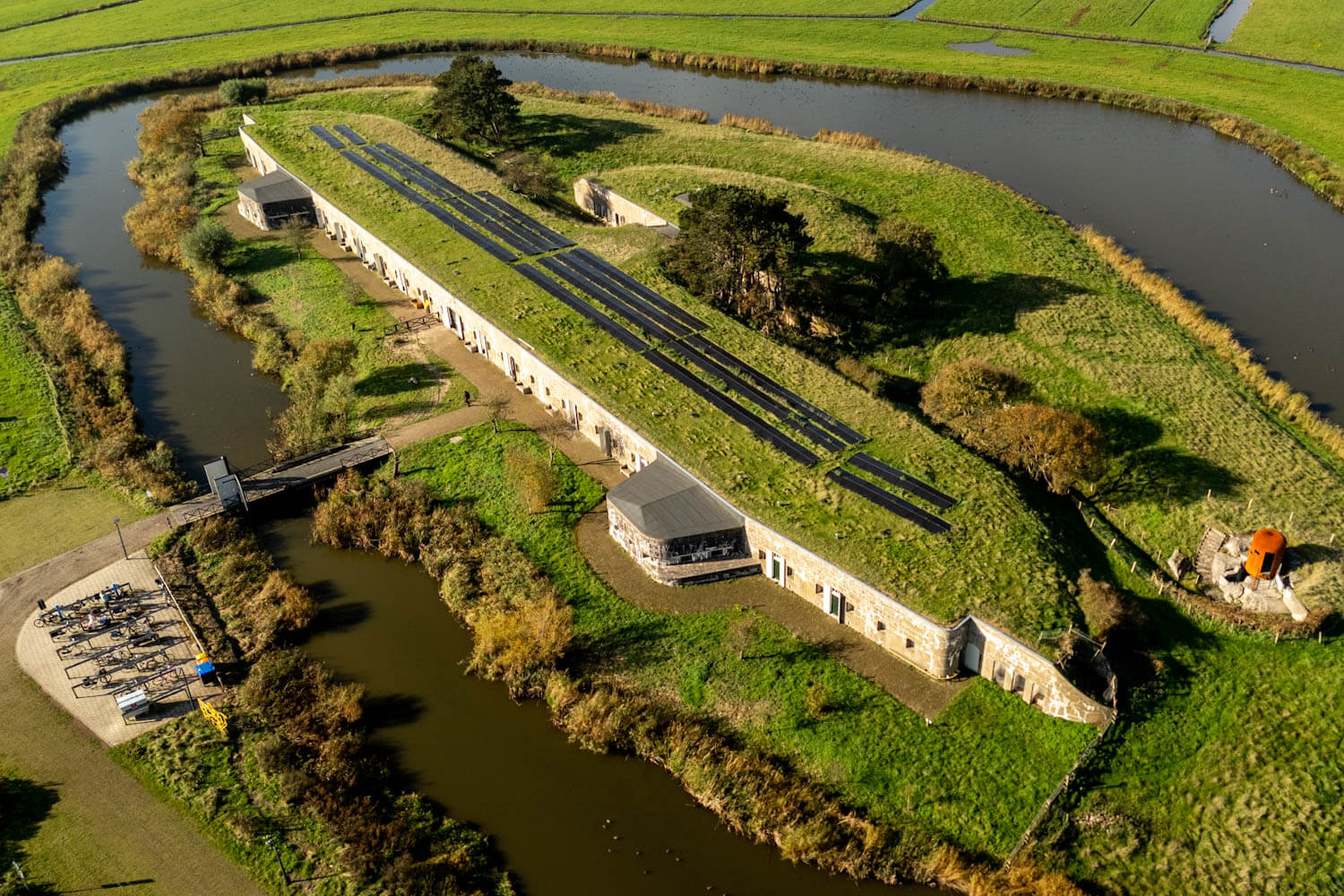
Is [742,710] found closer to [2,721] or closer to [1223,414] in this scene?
[2,721]

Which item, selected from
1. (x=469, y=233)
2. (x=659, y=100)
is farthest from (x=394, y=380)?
(x=659, y=100)

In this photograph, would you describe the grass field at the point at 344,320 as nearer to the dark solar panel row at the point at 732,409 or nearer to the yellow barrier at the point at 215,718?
the dark solar panel row at the point at 732,409

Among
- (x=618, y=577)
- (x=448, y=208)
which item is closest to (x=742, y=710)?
(x=618, y=577)

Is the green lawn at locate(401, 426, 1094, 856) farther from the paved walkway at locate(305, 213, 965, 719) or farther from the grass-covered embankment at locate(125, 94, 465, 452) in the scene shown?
the grass-covered embankment at locate(125, 94, 465, 452)

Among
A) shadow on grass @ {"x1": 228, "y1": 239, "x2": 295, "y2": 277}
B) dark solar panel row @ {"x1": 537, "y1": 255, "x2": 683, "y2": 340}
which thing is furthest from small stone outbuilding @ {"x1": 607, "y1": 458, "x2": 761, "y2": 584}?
shadow on grass @ {"x1": 228, "y1": 239, "x2": 295, "y2": 277}

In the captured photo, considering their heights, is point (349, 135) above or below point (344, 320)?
above

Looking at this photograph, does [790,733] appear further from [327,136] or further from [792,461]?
[327,136]
